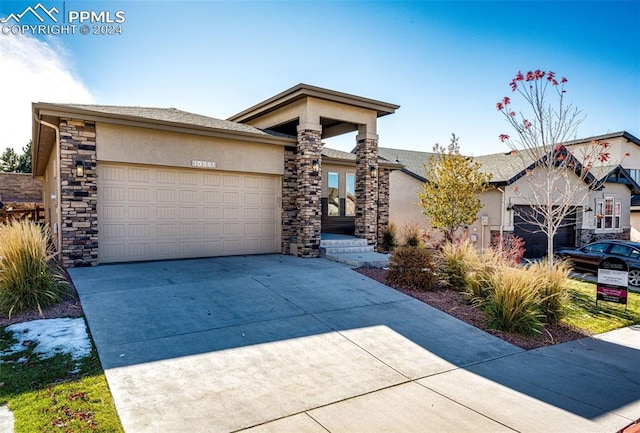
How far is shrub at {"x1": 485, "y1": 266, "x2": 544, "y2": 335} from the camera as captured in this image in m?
6.52

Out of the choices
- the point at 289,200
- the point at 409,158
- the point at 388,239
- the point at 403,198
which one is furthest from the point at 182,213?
the point at 409,158

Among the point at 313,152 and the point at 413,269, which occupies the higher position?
the point at 313,152

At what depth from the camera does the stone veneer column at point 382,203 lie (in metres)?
15.4

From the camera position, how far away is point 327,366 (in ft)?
15.8

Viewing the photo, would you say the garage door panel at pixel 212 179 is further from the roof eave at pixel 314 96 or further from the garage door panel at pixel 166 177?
the roof eave at pixel 314 96

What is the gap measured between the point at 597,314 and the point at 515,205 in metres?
10.0

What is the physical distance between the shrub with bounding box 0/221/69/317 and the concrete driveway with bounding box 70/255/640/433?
0.60 m

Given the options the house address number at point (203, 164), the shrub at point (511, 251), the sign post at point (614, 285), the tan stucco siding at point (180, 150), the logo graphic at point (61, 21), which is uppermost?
the logo graphic at point (61, 21)

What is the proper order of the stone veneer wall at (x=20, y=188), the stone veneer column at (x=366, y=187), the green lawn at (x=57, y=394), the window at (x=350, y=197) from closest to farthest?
the green lawn at (x=57, y=394), the stone veneer column at (x=366, y=187), the window at (x=350, y=197), the stone veneer wall at (x=20, y=188)

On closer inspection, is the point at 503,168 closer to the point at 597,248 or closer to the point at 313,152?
the point at 597,248

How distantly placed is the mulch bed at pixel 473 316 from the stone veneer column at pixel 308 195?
3027 millimetres

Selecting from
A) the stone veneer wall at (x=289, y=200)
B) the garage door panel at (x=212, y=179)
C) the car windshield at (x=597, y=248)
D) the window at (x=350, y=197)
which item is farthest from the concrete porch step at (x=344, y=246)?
the car windshield at (x=597, y=248)

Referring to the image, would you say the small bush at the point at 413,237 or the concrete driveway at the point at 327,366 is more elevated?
the small bush at the point at 413,237

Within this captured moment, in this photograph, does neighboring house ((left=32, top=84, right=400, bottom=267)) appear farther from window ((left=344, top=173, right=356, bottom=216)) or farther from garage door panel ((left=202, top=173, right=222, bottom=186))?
window ((left=344, top=173, right=356, bottom=216))
